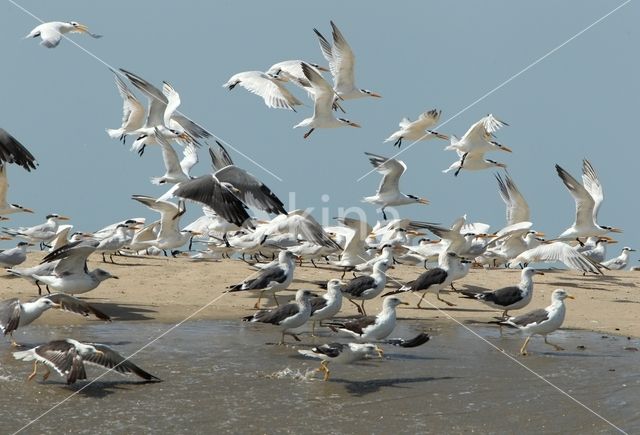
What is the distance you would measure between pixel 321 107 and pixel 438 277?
22.0ft

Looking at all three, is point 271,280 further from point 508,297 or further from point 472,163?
point 472,163

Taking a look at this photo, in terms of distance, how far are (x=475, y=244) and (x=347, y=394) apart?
35.6ft

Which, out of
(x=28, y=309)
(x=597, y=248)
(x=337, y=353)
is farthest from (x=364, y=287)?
(x=597, y=248)

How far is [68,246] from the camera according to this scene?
12539mm

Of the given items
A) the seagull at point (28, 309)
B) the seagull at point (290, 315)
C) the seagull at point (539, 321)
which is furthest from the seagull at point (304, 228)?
the seagull at point (28, 309)

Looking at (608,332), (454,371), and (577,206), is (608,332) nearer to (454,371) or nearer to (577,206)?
(454,371)

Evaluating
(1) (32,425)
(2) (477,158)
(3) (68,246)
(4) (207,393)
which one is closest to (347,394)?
(4) (207,393)

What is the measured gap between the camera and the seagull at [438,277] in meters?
14.6

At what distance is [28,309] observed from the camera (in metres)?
10.8

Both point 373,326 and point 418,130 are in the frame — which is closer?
point 373,326

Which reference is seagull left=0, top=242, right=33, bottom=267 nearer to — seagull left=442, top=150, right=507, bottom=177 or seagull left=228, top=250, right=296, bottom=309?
seagull left=228, top=250, right=296, bottom=309

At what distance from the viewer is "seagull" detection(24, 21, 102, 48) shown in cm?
1914

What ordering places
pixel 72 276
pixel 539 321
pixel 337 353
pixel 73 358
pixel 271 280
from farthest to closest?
1. pixel 271 280
2. pixel 72 276
3. pixel 539 321
4. pixel 337 353
5. pixel 73 358

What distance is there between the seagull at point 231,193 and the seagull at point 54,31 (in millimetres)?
7316
